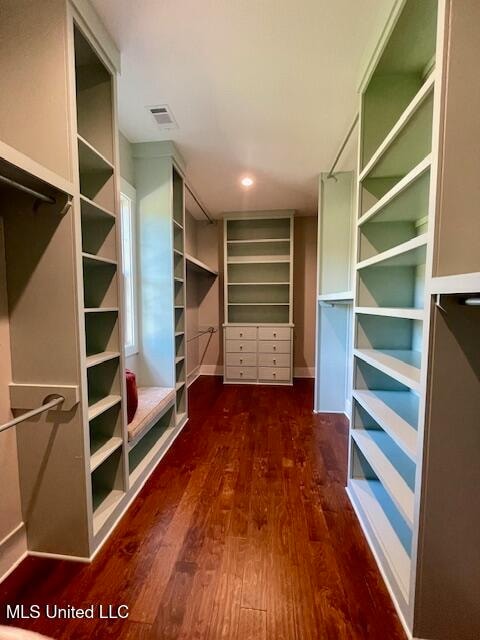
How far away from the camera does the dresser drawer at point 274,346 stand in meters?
4.19

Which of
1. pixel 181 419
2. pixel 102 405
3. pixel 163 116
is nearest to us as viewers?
pixel 102 405

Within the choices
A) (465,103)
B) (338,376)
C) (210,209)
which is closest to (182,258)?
(210,209)

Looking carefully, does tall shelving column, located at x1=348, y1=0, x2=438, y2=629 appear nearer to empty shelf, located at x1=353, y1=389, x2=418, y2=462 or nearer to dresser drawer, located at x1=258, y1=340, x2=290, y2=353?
empty shelf, located at x1=353, y1=389, x2=418, y2=462

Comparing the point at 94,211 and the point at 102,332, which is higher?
the point at 94,211

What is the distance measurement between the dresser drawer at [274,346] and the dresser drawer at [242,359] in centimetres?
19

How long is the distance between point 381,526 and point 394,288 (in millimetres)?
1294

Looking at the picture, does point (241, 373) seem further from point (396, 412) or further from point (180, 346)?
point (396, 412)

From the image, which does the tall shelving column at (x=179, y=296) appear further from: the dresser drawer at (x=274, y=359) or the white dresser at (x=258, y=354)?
the dresser drawer at (x=274, y=359)

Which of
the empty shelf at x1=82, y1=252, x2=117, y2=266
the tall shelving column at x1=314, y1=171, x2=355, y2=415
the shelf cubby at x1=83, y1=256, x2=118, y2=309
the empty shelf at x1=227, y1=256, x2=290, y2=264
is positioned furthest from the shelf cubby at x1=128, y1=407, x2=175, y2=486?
the empty shelf at x1=227, y1=256, x2=290, y2=264

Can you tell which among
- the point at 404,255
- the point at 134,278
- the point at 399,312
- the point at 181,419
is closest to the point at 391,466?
the point at 399,312

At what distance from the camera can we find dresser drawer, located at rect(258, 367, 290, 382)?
422 cm

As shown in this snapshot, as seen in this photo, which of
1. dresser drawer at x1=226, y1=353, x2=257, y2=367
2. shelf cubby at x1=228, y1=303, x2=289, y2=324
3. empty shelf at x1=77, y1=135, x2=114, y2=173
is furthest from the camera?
shelf cubby at x1=228, y1=303, x2=289, y2=324

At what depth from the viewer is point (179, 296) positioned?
289 cm

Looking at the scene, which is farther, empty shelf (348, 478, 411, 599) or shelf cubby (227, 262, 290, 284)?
shelf cubby (227, 262, 290, 284)
